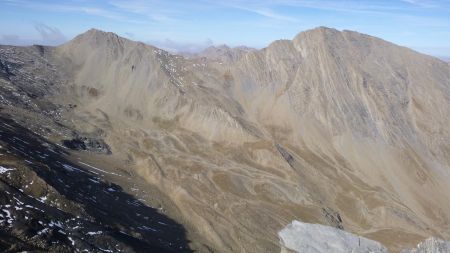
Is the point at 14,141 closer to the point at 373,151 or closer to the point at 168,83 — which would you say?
the point at 168,83

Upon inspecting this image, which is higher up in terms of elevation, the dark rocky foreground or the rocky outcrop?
the dark rocky foreground

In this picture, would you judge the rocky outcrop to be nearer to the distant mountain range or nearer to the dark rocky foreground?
the distant mountain range

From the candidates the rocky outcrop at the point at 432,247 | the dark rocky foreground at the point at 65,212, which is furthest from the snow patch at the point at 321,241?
the dark rocky foreground at the point at 65,212

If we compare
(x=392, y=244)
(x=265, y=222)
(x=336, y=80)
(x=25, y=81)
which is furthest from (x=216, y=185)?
(x=25, y=81)

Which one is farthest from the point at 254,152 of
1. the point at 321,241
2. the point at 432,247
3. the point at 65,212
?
the point at 65,212

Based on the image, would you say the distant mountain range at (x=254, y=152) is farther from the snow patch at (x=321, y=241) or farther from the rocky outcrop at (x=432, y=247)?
the rocky outcrop at (x=432, y=247)

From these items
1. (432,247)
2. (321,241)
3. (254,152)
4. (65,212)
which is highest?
(65,212)

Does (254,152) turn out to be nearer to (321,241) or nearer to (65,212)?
(321,241)

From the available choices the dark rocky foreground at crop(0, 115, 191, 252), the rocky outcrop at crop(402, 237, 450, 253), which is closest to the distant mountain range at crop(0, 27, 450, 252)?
the dark rocky foreground at crop(0, 115, 191, 252)

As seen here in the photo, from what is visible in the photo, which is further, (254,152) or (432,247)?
(254,152)
